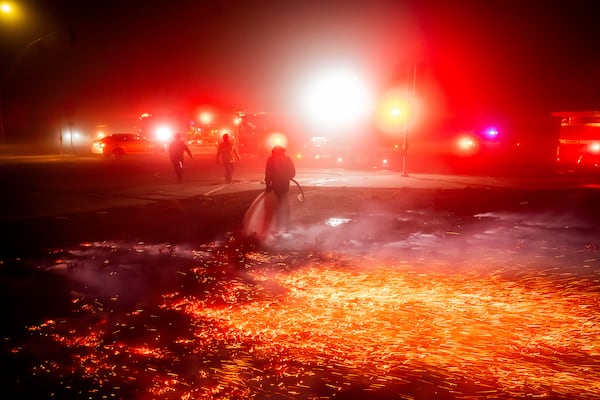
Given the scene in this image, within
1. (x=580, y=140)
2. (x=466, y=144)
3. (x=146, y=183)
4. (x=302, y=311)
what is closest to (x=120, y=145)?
(x=146, y=183)

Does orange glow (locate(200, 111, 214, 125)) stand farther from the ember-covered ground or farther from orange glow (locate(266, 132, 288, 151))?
the ember-covered ground

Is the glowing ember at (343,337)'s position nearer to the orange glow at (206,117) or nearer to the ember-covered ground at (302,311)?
the ember-covered ground at (302,311)

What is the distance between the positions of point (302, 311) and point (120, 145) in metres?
31.6

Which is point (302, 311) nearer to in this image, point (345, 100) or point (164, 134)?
point (345, 100)

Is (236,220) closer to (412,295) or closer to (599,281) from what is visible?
(412,295)

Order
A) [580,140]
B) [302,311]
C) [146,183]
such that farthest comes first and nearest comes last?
[580,140] < [146,183] < [302,311]

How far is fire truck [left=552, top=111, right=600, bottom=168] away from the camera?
25.2 meters

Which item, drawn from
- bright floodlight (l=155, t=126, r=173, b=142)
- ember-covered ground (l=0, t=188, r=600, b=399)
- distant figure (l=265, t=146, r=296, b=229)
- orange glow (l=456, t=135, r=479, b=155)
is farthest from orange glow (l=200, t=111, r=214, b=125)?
distant figure (l=265, t=146, r=296, b=229)

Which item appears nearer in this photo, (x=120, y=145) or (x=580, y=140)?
(x=580, y=140)

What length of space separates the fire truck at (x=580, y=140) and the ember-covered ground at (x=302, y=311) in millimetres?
15446

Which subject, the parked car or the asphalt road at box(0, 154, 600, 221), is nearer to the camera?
the asphalt road at box(0, 154, 600, 221)

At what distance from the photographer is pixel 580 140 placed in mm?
25828

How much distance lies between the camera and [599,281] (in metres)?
7.10

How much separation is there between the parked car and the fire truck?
23440 millimetres
